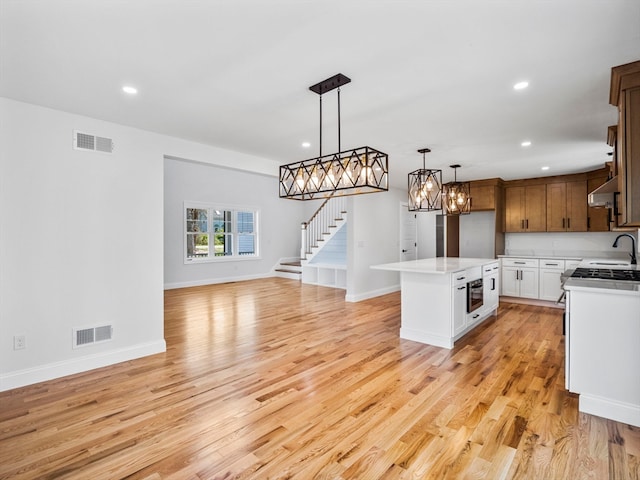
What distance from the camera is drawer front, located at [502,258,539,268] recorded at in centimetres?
607

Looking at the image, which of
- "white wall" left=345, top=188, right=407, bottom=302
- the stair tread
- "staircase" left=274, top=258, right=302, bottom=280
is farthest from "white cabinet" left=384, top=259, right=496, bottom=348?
the stair tread

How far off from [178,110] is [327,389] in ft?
9.29

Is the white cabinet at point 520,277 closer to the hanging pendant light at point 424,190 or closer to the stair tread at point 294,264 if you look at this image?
the hanging pendant light at point 424,190

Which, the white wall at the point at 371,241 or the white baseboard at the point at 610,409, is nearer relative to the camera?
the white baseboard at the point at 610,409

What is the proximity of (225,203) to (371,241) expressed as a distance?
4.50m

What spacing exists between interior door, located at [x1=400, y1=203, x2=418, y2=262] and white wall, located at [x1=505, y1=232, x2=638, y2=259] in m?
2.00

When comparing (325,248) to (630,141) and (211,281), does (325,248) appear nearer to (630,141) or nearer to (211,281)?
(211,281)

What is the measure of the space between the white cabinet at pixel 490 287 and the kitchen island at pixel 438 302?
419 millimetres

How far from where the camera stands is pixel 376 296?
6898 mm

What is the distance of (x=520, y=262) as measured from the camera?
20.5 feet

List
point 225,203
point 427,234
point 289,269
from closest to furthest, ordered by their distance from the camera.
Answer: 1. point 225,203
2. point 427,234
3. point 289,269

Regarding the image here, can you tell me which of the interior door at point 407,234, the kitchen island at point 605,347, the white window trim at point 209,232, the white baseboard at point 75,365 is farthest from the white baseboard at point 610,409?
the white window trim at point 209,232

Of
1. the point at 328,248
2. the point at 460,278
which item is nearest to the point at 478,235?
the point at 328,248

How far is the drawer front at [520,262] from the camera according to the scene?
19.9ft
